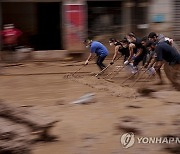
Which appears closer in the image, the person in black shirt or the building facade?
the person in black shirt

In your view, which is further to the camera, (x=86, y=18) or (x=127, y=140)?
(x=86, y=18)

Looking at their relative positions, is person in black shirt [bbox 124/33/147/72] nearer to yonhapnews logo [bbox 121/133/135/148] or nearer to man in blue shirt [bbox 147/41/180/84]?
man in blue shirt [bbox 147/41/180/84]

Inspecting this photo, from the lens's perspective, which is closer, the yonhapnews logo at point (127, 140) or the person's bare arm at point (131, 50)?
the yonhapnews logo at point (127, 140)

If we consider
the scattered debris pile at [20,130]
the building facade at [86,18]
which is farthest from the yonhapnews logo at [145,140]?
the building facade at [86,18]

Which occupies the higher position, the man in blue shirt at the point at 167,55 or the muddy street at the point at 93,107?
the man in blue shirt at the point at 167,55

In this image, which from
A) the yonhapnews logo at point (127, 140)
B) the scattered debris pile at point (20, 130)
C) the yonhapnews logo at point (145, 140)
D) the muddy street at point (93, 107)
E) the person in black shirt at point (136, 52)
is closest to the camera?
the yonhapnews logo at point (145, 140)

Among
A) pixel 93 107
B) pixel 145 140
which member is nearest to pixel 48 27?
pixel 93 107

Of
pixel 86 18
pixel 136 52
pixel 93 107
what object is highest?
pixel 86 18

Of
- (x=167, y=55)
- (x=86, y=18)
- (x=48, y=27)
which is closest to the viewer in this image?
(x=167, y=55)

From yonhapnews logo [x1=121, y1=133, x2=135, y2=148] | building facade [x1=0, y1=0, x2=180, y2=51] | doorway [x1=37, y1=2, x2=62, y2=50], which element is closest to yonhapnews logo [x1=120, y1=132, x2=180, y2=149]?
yonhapnews logo [x1=121, y1=133, x2=135, y2=148]

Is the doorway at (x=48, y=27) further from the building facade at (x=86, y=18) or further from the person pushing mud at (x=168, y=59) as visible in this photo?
the person pushing mud at (x=168, y=59)

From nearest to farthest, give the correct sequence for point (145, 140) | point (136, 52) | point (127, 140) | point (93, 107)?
point (145, 140) < point (127, 140) < point (93, 107) < point (136, 52)

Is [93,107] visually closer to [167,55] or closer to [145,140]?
[167,55]

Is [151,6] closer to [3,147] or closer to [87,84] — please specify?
[87,84]
